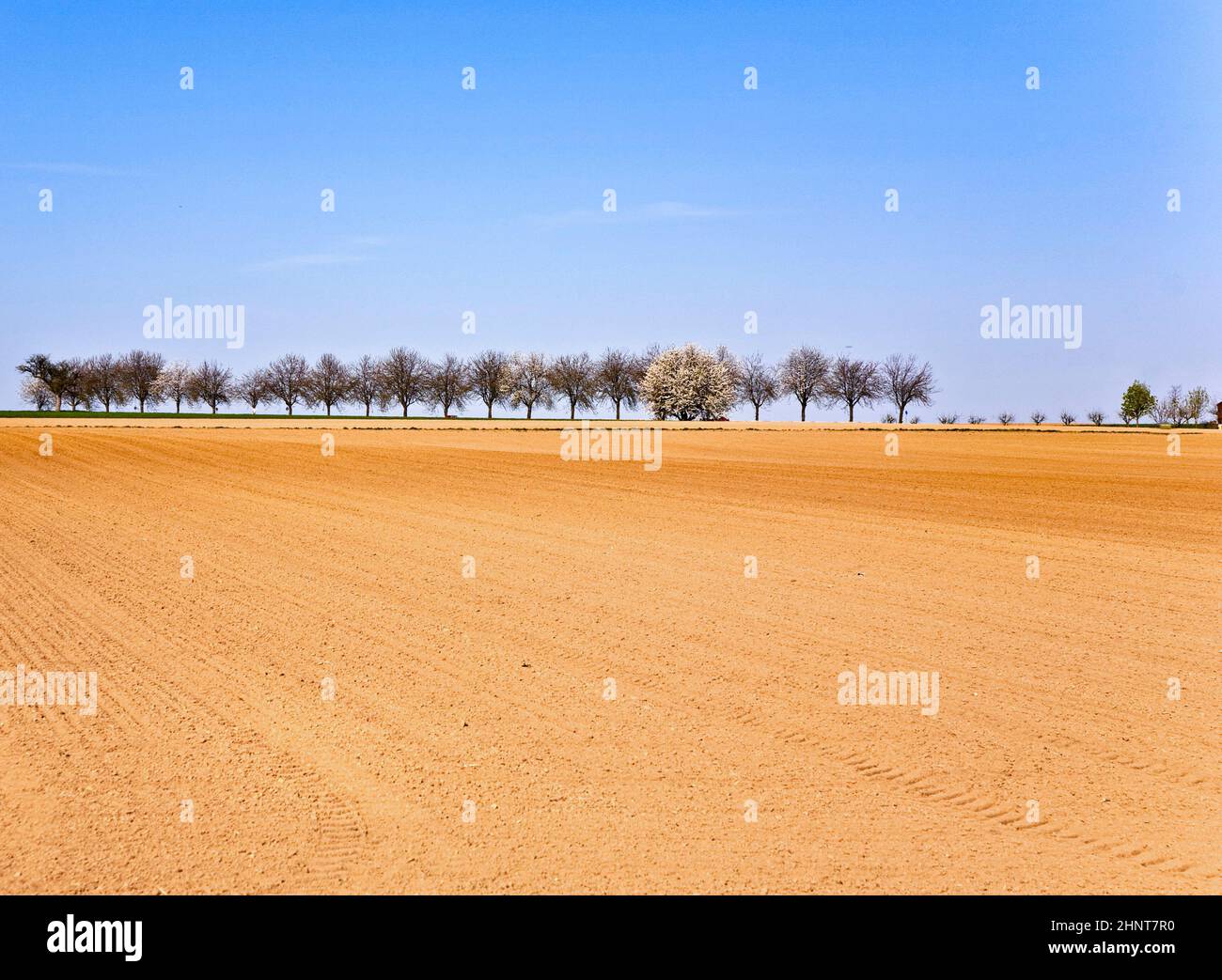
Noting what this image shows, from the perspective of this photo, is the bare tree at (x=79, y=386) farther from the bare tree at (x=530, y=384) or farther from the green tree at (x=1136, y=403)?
the green tree at (x=1136, y=403)

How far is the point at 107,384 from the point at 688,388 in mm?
75023

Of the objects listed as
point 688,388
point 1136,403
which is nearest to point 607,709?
point 688,388

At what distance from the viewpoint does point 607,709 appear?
809 centimetres

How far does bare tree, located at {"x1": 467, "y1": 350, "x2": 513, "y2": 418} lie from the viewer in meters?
138

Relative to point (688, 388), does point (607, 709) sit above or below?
below

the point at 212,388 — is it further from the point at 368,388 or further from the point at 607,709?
the point at 607,709

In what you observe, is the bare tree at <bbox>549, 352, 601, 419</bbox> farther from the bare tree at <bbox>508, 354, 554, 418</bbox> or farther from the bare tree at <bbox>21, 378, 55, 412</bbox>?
the bare tree at <bbox>21, 378, 55, 412</bbox>

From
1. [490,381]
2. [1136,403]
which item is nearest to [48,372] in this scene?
[490,381]

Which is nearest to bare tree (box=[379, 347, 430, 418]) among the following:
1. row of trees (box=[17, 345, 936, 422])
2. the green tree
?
row of trees (box=[17, 345, 936, 422])

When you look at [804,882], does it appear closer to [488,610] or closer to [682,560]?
[488,610]

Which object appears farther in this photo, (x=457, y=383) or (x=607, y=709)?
(x=457, y=383)

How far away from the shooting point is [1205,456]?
4088cm

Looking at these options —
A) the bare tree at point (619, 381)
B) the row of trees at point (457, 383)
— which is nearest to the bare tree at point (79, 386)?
the row of trees at point (457, 383)

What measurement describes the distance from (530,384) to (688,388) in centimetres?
2740
